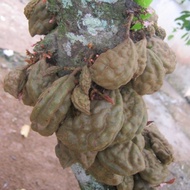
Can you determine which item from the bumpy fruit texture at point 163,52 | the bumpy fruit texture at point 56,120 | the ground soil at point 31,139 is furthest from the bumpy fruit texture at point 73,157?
the ground soil at point 31,139

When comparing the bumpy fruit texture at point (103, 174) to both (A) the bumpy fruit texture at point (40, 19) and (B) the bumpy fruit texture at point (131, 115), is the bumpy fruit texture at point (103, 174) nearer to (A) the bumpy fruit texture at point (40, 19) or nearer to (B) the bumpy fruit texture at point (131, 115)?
(B) the bumpy fruit texture at point (131, 115)

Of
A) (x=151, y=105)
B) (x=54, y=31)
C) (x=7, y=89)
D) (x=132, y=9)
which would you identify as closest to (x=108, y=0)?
(x=132, y=9)

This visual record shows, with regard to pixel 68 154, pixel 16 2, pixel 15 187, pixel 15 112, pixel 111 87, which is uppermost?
pixel 111 87

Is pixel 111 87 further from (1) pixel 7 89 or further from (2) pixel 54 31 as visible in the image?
(1) pixel 7 89

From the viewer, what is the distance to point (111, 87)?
1.20 m

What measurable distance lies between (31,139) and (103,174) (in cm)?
237

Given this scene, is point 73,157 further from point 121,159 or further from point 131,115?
point 131,115

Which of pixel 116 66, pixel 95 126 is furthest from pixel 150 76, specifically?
pixel 95 126

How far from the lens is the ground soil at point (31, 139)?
10.4 feet

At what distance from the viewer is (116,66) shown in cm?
115

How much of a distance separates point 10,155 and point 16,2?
529cm

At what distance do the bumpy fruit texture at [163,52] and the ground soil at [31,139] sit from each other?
2.22 meters

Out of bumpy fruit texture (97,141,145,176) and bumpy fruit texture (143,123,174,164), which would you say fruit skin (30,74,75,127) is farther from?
bumpy fruit texture (143,123,174,164)

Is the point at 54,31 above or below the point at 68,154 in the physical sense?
above
